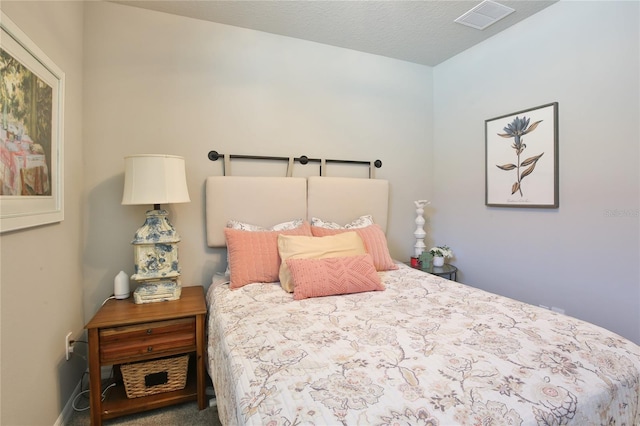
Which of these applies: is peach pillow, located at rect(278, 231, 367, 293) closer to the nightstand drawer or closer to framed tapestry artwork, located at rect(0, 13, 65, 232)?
the nightstand drawer

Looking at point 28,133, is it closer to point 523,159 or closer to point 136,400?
point 136,400

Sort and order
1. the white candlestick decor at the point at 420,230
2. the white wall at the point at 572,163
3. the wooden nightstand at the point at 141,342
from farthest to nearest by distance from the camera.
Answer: the white candlestick decor at the point at 420,230 → the white wall at the point at 572,163 → the wooden nightstand at the point at 141,342

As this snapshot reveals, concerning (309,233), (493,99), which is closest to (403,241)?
(309,233)

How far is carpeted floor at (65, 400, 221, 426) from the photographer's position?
167cm

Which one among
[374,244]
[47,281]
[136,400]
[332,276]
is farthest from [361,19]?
[136,400]

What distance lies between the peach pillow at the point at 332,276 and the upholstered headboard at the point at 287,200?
0.65m

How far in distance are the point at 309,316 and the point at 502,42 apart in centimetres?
263

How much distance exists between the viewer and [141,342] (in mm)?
1646

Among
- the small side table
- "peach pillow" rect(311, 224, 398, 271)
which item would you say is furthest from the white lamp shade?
the small side table

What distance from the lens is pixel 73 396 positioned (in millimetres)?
1764

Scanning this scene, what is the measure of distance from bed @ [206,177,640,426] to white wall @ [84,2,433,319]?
789mm

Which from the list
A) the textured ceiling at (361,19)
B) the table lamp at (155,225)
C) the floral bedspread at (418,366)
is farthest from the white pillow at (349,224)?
the textured ceiling at (361,19)

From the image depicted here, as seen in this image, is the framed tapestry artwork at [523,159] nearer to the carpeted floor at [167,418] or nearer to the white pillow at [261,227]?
the white pillow at [261,227]

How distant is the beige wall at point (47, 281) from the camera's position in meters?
1.18
